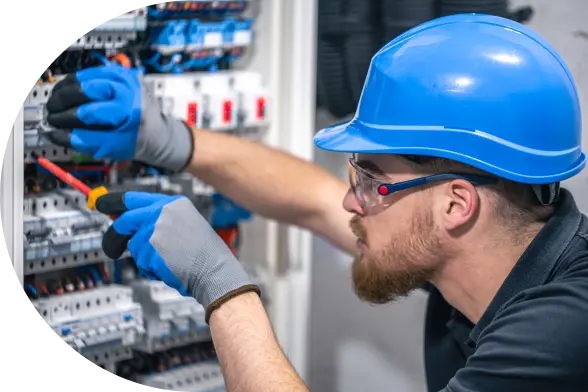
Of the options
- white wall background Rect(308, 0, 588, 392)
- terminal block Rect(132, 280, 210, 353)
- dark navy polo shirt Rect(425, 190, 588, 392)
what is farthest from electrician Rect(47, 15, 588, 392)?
white wall background Rect(308, 0, 588, 392)

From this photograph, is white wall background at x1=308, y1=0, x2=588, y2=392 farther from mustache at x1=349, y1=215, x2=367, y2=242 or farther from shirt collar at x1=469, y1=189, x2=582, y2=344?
shirt collar at x1=469, y1=189, x2=582, y2=344

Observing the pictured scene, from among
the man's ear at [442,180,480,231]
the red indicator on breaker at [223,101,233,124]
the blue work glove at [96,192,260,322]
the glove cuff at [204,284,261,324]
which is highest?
the red indicator on breaker at [223,101,233,124]

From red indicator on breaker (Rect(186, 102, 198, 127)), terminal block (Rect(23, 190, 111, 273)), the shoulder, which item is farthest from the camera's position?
red indicator on breaker (Rect(186, 102, 198, 127))

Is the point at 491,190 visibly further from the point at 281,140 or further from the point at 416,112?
the point at 281,140

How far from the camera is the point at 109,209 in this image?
169 cm

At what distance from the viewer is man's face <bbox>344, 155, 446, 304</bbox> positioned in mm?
1664

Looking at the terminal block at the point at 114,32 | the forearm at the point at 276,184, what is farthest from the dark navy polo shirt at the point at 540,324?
the terminal block at the point at 114,32

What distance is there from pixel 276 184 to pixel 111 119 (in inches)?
19.1

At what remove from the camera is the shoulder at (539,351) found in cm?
143

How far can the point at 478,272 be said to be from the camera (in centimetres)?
167

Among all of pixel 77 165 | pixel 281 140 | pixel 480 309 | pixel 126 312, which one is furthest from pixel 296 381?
pixel 281 140

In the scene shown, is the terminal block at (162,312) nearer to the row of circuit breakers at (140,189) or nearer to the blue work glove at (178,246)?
the row of circuit breakers at (140,189)

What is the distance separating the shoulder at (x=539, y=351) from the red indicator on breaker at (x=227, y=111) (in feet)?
3.67

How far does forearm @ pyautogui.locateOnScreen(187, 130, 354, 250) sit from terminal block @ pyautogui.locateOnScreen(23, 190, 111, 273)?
277 mm
